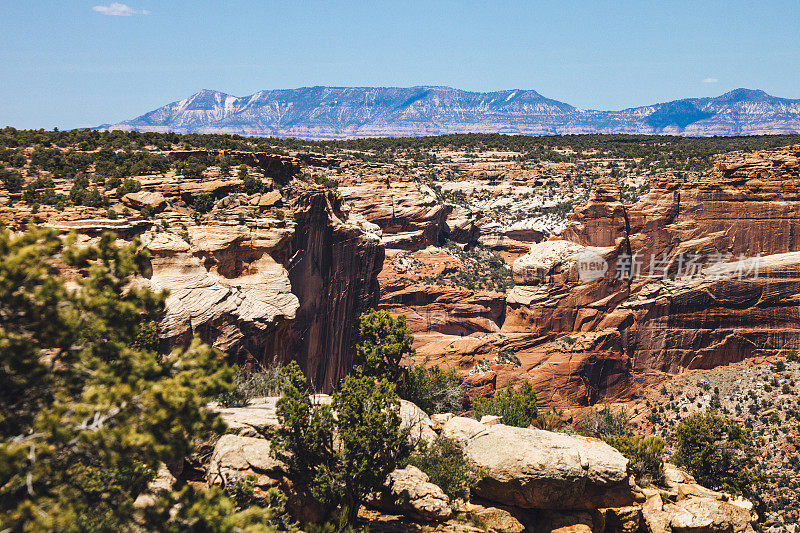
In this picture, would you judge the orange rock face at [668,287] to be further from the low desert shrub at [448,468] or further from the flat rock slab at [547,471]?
the low desert shrub at [448,468]

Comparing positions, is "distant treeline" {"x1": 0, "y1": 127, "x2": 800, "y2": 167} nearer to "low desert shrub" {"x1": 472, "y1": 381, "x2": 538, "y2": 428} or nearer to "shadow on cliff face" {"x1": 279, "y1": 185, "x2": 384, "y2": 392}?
"shadow on cliff face" {"x1": 279, "y1": 185, "x2": 384, "y2": 392}

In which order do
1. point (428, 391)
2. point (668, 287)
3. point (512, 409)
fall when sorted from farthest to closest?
point (668, 287) → point (512, 409) → point (428, 391)

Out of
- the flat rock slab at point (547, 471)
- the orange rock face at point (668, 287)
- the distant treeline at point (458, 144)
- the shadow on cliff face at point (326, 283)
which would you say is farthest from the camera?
the orange rock face at point (668, 287)

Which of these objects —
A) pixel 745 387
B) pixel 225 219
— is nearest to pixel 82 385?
pixel 225 219

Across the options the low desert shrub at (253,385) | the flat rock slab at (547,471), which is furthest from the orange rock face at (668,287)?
the low desert shrub at (253,385)

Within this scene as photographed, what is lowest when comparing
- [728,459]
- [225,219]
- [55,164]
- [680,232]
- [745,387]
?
[745,387]

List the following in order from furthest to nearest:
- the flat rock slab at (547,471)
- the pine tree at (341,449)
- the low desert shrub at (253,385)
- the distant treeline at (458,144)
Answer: the distant treeline at (458,144) → the low desert shrub at (253,385) → the flat rock slab at (547,471) → the pine tree at (341,449)

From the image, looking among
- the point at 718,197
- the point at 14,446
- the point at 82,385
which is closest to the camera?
the point at 14,446

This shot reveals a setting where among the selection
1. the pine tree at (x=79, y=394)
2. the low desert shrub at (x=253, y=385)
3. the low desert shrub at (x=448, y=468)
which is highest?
the pine tree at (x=79, y=394)

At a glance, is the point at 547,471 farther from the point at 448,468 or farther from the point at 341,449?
the point at 341,449

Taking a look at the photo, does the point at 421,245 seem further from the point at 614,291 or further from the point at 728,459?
the point at 728,459

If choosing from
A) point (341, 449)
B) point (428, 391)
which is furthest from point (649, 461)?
point (341, 449)

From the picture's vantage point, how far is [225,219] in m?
28.0

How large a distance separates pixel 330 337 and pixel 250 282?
41.1 ft
